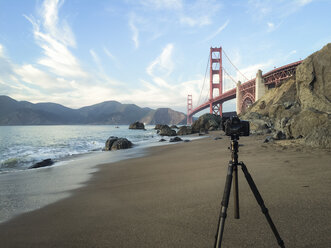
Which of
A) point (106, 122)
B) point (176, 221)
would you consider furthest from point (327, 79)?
point (106, 122)

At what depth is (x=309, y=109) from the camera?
8.01 metres

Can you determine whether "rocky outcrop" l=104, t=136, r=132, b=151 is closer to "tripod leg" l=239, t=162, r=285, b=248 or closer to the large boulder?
"tripod leg" l=239, t=162, r=285, b=248

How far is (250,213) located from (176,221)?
84 centimetres

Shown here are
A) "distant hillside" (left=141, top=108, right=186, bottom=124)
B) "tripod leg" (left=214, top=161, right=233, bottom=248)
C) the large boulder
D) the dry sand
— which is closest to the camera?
"tripod leg" (left=214, top=161, right=233, bottom=248)

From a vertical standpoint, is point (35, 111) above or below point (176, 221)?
above

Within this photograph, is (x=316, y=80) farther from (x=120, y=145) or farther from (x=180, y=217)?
(x=180, y=217)

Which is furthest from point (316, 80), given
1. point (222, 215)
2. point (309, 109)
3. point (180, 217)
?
point (222, 215)

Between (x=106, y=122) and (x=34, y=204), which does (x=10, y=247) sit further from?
(x=106, y=122)

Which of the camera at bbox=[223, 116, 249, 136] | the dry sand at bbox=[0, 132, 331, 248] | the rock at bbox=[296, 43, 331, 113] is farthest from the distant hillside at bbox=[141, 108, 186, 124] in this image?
the camera at bbox=[223, 116, 249, 136]

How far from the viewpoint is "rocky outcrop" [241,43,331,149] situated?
242 inches

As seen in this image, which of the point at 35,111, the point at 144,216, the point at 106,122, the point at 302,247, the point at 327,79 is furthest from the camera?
the point at 106,122

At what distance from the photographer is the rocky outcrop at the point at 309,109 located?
6.14 meters

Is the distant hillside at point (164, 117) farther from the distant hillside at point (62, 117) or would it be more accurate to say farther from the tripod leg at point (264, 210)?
the tripod leg at point (264, 210)

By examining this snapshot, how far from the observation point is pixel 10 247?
1.74 meters
